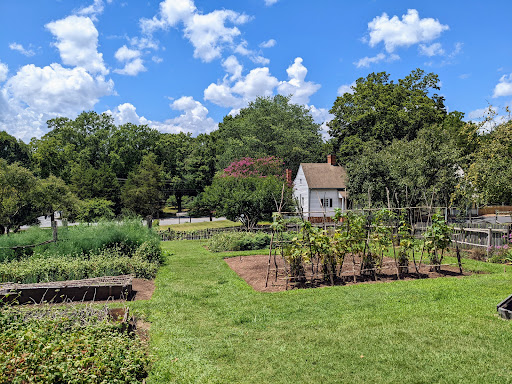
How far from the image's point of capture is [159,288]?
10.6 m

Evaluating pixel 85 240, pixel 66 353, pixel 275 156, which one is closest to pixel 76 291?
pixel 85 240

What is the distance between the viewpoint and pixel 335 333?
6.73 metres

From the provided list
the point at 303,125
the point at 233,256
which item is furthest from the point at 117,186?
the point at 233,256

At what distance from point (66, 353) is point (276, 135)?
1580 inches

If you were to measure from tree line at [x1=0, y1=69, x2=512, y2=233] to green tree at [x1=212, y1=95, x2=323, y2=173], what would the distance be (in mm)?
133

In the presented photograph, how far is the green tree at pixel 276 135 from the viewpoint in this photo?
1630 inches

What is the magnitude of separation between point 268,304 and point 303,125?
4046 centimetres

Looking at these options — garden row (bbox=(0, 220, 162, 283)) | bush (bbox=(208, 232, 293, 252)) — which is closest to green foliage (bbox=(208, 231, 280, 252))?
bush (bbox=(208, 232, 293, 252))

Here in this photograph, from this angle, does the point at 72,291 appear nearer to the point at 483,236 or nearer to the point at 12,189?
the point at 12,189

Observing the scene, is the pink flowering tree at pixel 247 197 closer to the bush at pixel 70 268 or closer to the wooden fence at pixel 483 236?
the wooden fence at pixel 483 236

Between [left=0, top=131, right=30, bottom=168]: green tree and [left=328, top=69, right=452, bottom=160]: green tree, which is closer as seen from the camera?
[left=328, top=69, right=452, bottom=160]: green tree

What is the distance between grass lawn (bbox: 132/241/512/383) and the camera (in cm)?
531

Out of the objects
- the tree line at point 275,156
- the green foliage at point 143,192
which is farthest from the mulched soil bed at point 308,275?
the green foliage at point 143,192

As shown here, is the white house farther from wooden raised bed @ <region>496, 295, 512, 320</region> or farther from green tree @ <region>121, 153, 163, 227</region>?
wooden raised bed @ <region>496, 295, 512, 320</region>
